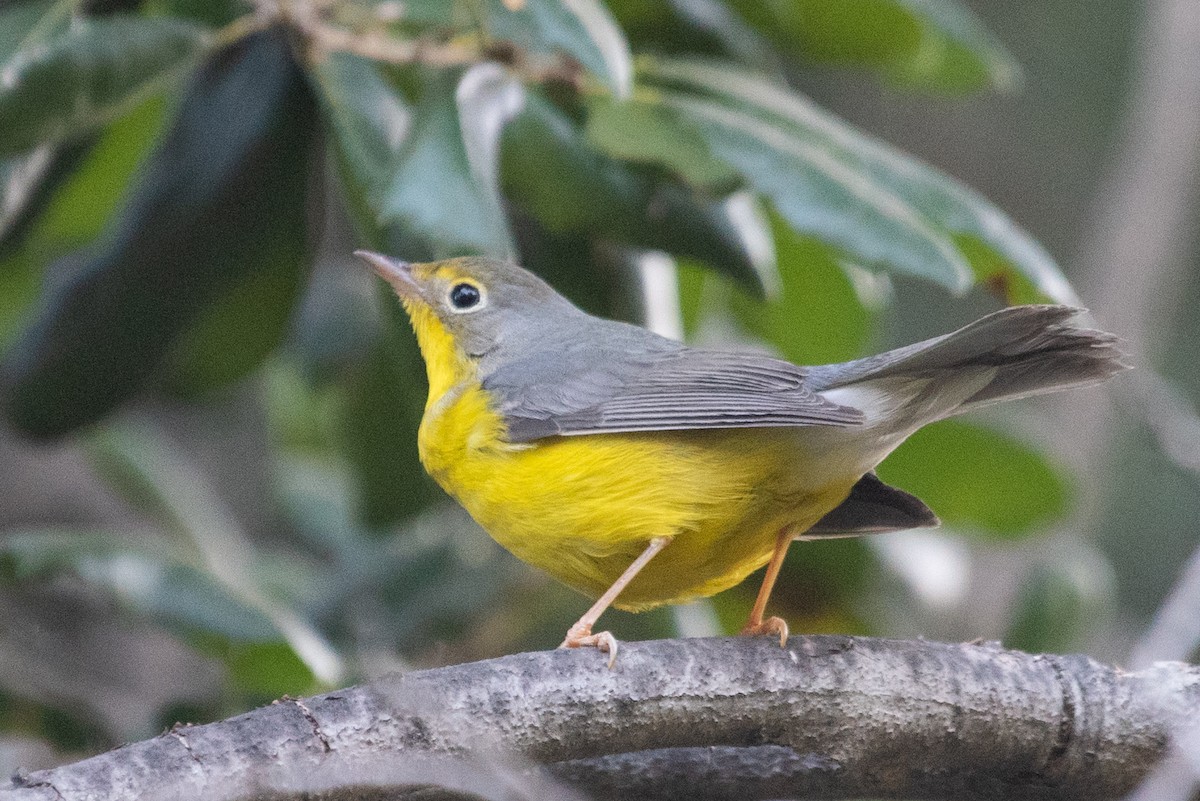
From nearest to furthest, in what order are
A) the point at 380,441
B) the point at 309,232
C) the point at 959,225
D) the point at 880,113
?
the point at 959,225 → the point at 309,232 → the point at 380,441 → the point at 880,113

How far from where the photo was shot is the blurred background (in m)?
3.59

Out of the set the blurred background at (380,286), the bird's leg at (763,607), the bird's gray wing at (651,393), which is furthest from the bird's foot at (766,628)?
the blurred background at (380,286)

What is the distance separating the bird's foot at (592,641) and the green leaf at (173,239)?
164 centimetres

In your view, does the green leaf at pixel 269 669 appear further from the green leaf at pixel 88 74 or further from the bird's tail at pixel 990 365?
the bird's tail at pixel 990 365

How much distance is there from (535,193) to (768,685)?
1.53 metres

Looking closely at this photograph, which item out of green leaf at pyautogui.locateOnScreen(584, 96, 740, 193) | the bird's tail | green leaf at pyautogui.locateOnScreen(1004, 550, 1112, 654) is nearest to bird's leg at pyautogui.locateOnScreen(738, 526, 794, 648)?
the bird's tail

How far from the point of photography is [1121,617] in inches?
340

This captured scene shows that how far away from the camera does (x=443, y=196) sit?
322cm

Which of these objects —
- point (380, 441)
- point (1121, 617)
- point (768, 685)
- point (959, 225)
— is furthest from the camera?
point (1121, 617)

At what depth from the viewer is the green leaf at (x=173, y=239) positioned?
389 centimetres

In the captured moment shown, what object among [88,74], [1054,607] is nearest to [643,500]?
[88,74]

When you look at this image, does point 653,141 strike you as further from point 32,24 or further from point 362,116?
point 32,24

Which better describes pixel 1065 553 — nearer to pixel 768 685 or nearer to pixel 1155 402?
pixel 1155 402

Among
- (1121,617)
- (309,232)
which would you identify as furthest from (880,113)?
(309,232)
